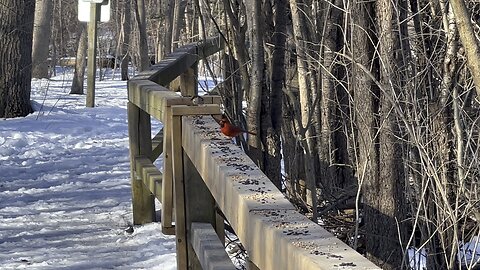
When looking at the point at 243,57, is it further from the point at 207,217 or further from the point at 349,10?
the point at 207,217

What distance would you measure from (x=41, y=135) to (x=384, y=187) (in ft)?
25.6

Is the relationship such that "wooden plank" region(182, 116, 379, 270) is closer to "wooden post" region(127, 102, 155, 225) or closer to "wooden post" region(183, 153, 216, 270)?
"wooden post" region(183, 153, 216, 270)

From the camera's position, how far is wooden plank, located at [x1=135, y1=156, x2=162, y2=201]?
19.2ft

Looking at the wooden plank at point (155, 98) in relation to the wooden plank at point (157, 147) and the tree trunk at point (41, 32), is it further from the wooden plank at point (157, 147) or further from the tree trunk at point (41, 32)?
the tree trunk at point (41, 32)

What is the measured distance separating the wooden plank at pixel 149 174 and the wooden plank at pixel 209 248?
1.47 meters

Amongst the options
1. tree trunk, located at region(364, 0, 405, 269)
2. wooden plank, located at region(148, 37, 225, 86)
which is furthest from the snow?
wooden plank, located at region(148, 37, 225, 86)

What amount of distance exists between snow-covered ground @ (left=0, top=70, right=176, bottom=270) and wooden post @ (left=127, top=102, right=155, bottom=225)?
115 mm

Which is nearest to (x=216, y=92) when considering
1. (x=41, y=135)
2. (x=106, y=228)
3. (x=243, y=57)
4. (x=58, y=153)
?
(x=243, y=57)

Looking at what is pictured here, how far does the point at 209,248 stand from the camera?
3.69 meters

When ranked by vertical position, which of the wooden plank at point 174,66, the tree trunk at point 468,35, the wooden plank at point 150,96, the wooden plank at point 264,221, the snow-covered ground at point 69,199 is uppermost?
the tree trunk at point 468,35

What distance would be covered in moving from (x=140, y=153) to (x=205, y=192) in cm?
302

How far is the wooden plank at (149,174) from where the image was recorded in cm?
586

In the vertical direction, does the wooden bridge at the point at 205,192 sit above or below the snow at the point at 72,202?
above

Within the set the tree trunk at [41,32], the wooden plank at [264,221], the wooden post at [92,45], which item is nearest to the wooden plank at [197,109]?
the wooden plank at [264,221]
